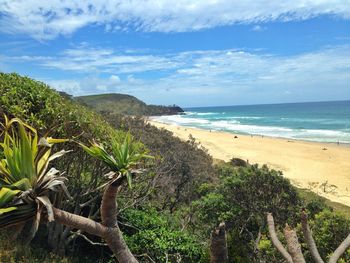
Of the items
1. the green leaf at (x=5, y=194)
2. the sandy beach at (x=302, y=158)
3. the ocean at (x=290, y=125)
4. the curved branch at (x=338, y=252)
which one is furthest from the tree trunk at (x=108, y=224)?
the ocean at (x=290, y=125)

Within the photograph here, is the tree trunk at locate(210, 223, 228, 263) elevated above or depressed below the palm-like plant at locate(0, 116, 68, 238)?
below

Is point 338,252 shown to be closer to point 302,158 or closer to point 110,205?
point 110,205

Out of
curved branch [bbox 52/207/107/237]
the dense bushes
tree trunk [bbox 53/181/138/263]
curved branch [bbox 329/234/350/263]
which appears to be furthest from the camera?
the dense bushes

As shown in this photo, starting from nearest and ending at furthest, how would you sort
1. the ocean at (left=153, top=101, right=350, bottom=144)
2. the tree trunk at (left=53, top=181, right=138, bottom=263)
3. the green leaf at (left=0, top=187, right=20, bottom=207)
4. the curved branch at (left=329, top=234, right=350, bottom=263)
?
the green leaf at (left=0, top=187, right=20, bottom=207) < the tree trunk at (left=53, top=181, right=138, bottom=263) < the curved branch at (left=329, top=234, right=350, bottom=263) < the ocean at (left=153, top=101, right=350, bottom=144)

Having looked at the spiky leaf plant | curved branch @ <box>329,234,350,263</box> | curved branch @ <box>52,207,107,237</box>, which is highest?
the spiky leaf plant

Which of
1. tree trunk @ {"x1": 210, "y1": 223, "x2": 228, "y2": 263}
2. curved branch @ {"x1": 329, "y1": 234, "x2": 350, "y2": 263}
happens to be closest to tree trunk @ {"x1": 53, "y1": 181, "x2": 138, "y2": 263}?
tree trunk @ {"x1": 210, "y1": 223, "x2": 228, "y2": 263}

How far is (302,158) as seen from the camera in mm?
35906

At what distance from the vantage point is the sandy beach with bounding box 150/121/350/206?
2552 centimetres

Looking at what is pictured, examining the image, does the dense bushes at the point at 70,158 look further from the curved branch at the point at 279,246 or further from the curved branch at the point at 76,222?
the curved branch at the point at 279,246

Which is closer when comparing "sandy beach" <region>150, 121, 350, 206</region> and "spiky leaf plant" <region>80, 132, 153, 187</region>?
"spiky leaf plant" <region>80, 132, 153, 187</region>

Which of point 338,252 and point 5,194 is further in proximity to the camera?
point 338,252

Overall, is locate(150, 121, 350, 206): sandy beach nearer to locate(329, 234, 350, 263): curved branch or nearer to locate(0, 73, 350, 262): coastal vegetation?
locate(0, 73, 350, 262): coastal vegetation

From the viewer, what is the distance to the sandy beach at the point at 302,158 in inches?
1005

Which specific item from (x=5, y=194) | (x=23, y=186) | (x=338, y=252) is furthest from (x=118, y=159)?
(x=338, y=252)
